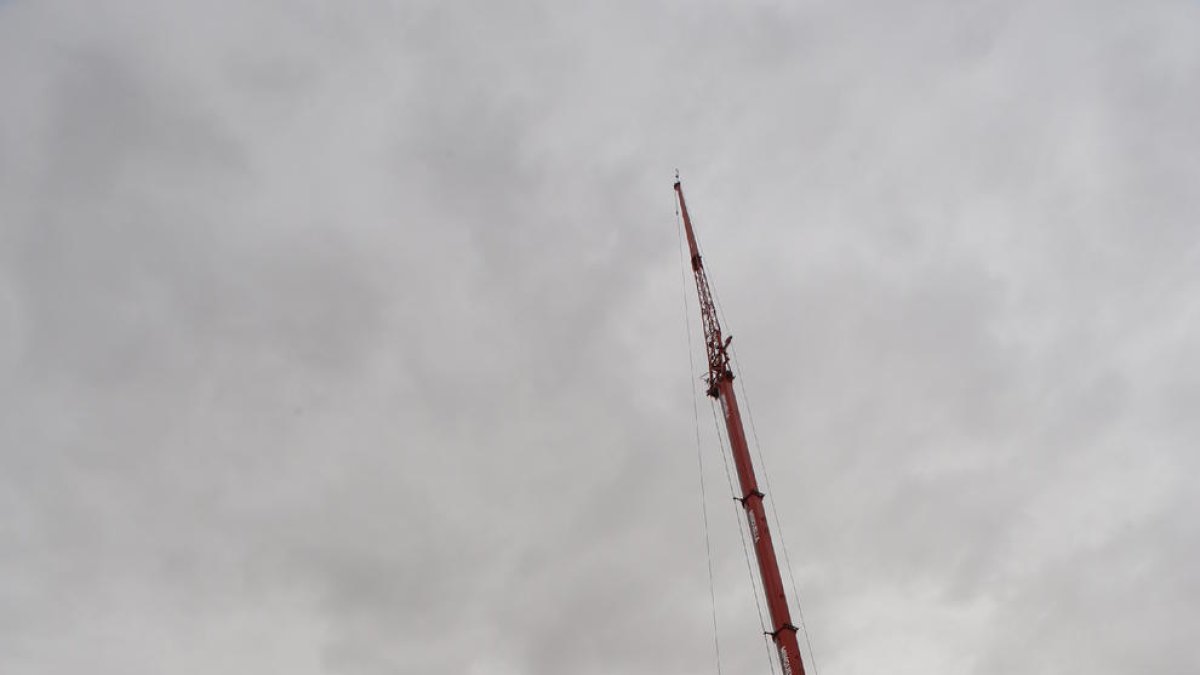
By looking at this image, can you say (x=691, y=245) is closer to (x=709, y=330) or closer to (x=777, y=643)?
(x=709, y=330)

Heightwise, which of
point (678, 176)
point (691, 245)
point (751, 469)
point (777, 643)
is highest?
point (678, 176)

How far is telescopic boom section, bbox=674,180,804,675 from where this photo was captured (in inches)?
2234

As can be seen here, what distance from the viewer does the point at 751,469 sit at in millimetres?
64625

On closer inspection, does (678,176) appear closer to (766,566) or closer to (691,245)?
(691,245)

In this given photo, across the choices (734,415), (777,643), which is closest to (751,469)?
(734,415)

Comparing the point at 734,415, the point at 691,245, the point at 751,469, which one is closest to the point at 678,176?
the point at 691,245

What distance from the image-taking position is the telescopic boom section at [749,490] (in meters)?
56.8

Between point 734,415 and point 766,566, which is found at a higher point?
point 734,415

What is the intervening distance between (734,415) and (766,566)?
13.9 metres

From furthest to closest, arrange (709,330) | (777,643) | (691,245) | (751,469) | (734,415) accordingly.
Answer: (691,245), (709,330), (734,415), (751,469), (777,643)

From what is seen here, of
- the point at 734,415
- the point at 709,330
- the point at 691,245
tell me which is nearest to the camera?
the point at 734,415

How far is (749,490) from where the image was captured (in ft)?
209

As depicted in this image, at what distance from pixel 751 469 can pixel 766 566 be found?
819cm

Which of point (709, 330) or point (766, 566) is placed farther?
point (709, 330)
